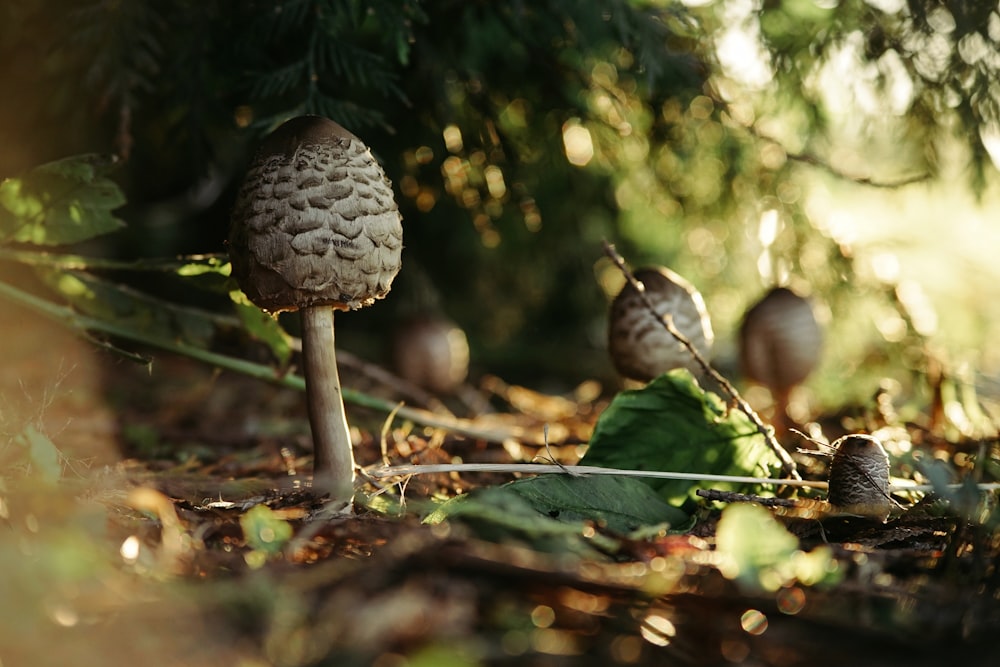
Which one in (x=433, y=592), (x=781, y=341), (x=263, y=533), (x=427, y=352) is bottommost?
(x=427, y=352)

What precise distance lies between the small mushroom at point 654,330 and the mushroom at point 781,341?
1.27 ft

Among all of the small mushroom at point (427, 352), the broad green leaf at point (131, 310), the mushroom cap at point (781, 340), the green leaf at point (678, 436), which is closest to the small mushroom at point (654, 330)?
the mushroom cap at point (781, 340)

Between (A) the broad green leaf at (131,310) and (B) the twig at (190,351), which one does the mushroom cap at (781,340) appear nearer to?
(B) the twig at (190,351)

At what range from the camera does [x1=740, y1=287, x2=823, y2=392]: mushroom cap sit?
2.80 m

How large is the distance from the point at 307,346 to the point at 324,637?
1002 mm

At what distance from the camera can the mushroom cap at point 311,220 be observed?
1.67m

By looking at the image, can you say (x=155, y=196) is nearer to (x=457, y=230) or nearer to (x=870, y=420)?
(x=457, y=230)

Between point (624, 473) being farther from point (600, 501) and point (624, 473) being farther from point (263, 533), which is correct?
point (263, 533)

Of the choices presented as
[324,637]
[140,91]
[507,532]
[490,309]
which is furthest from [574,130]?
[324,637]

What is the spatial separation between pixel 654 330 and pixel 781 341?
1.99 ft

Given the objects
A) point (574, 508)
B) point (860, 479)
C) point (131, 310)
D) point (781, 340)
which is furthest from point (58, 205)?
point (781, 340)

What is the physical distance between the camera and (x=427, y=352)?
3.44 metres

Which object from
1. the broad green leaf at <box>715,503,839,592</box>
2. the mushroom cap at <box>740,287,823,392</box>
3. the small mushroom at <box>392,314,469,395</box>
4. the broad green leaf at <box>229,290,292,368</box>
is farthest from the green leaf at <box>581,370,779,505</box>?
the small mushroom at <box>392,314,469,395</box>

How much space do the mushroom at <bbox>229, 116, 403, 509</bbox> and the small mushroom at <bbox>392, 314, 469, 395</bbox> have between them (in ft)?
5.33
